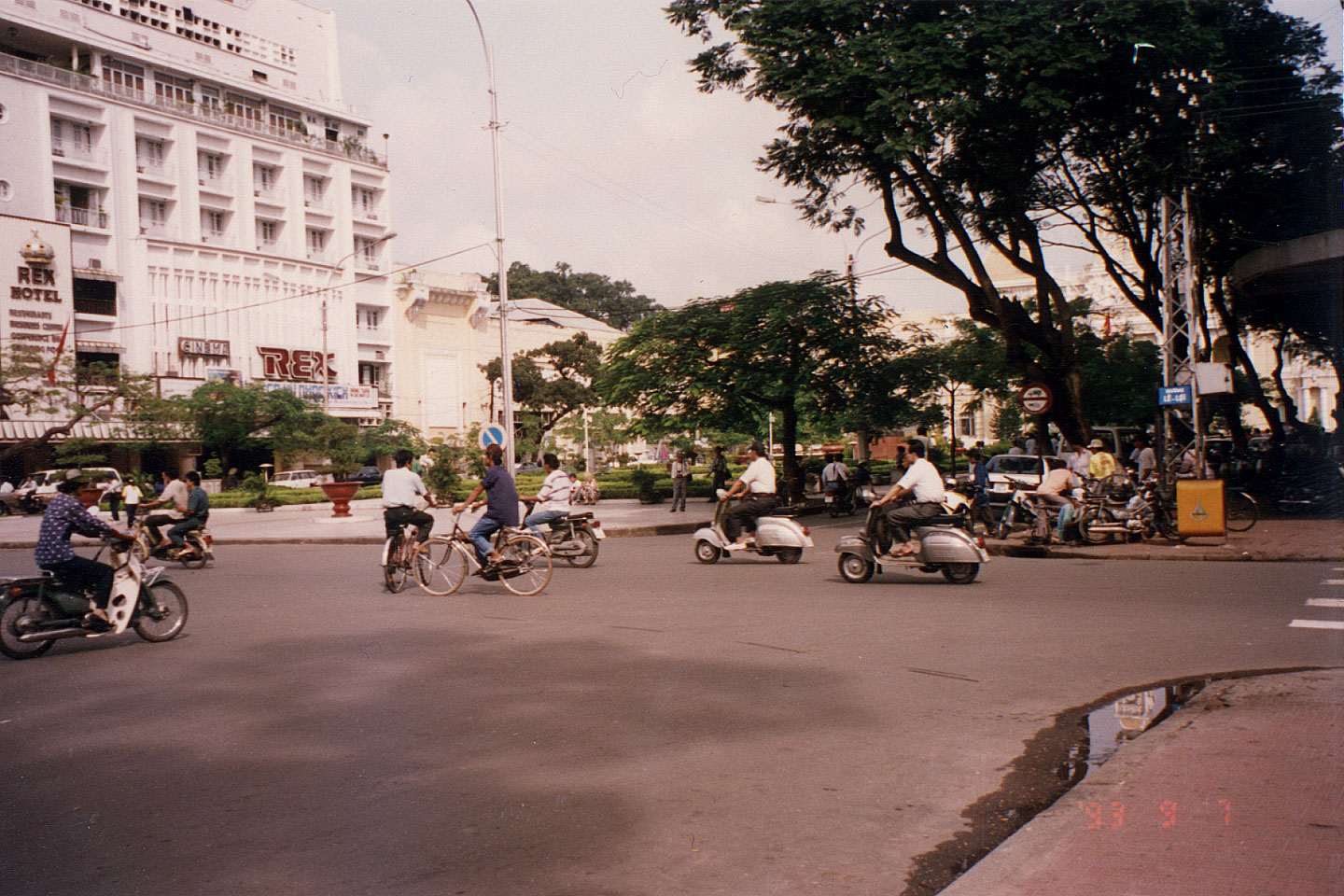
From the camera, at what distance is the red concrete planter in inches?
1076

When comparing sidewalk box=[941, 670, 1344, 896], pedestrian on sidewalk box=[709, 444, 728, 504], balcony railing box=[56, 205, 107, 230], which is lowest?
sidewalk box=[941, 670, 1344, 896]

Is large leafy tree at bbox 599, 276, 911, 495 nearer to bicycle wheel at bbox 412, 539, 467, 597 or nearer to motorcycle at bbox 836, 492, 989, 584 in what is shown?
motorcycle at bbox 836, 492, 989, 584

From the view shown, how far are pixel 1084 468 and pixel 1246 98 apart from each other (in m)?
11.2

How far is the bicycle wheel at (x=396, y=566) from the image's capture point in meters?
12.2

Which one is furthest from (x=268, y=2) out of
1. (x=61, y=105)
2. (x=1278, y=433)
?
(x=1278, y=433)

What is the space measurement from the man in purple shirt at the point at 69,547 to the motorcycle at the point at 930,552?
25.1 feet

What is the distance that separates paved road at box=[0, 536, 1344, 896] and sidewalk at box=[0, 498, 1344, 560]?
3630mm

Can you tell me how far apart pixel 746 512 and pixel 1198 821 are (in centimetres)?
1047

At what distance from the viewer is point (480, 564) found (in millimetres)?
11695

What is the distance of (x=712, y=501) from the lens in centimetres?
3058

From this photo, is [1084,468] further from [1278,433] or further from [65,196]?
[65,196]

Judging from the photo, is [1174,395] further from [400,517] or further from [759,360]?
[400,517]

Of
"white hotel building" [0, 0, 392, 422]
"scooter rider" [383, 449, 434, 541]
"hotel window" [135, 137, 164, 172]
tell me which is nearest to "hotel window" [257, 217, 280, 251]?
"white hotel building" [0, 0, 392, 422]
